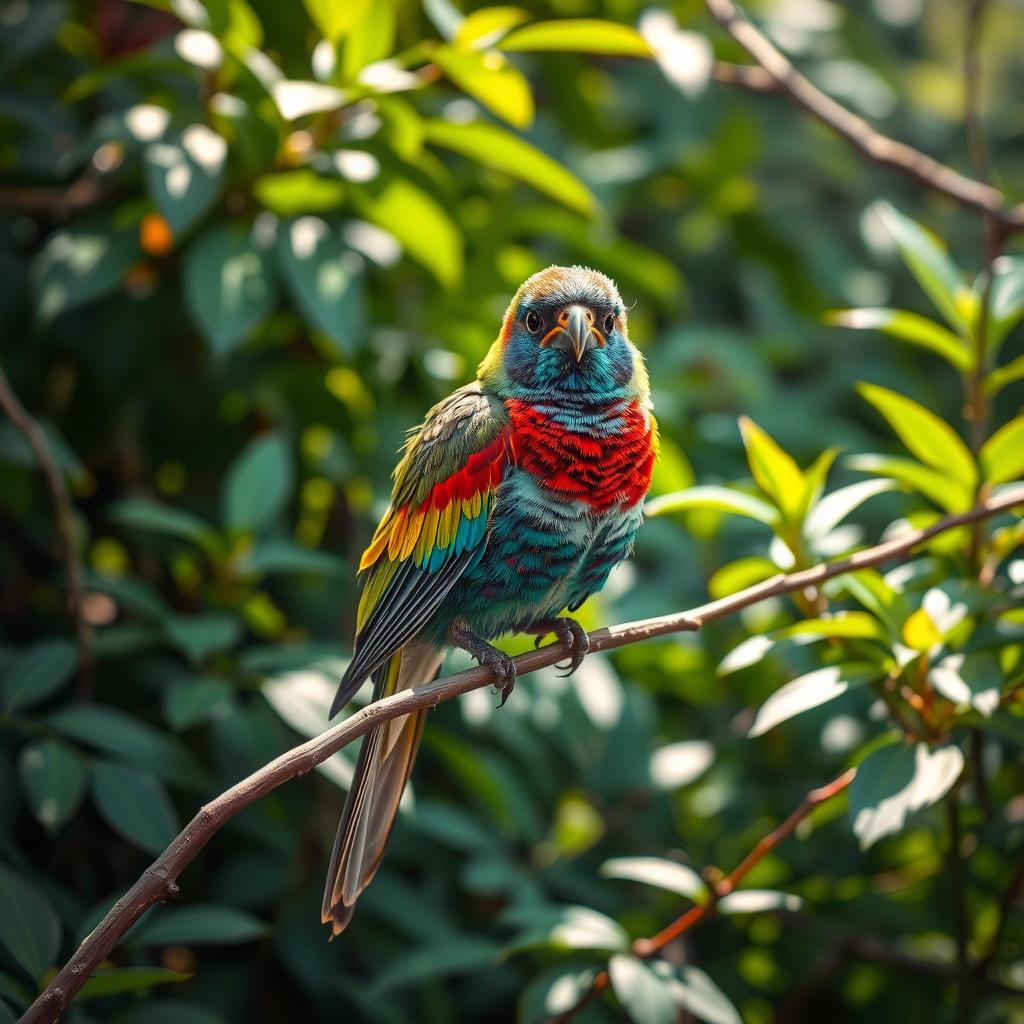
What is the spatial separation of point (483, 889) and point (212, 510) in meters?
1.48

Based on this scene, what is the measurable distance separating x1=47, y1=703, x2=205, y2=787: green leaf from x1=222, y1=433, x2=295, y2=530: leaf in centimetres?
62

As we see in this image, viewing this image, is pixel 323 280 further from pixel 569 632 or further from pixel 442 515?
A: pixel 569 632

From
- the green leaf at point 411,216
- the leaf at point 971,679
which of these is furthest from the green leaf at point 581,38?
the leaf at point 971,679

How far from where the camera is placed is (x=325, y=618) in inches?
144

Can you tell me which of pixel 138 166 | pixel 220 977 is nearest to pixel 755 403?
pixel 138 166

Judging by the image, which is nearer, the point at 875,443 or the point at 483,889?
the point at 483,889

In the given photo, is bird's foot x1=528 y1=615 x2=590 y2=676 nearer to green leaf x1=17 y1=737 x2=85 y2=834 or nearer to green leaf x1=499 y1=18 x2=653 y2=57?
green leaf x1=17 y1=737 x2=85 y2=834

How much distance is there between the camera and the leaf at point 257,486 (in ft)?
10.1

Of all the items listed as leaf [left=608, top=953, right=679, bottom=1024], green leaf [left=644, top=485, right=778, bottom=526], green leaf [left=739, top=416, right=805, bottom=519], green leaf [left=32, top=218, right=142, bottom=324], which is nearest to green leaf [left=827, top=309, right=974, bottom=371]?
green leaf [left=739, top=416, right=805, bottom=519]

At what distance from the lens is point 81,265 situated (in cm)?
308

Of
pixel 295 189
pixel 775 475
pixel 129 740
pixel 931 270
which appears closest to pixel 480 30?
pixel 295 189

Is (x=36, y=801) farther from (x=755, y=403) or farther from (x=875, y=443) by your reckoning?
(x=875, y=443)

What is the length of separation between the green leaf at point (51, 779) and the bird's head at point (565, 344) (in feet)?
4.32

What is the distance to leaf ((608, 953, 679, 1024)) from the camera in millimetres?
2443
